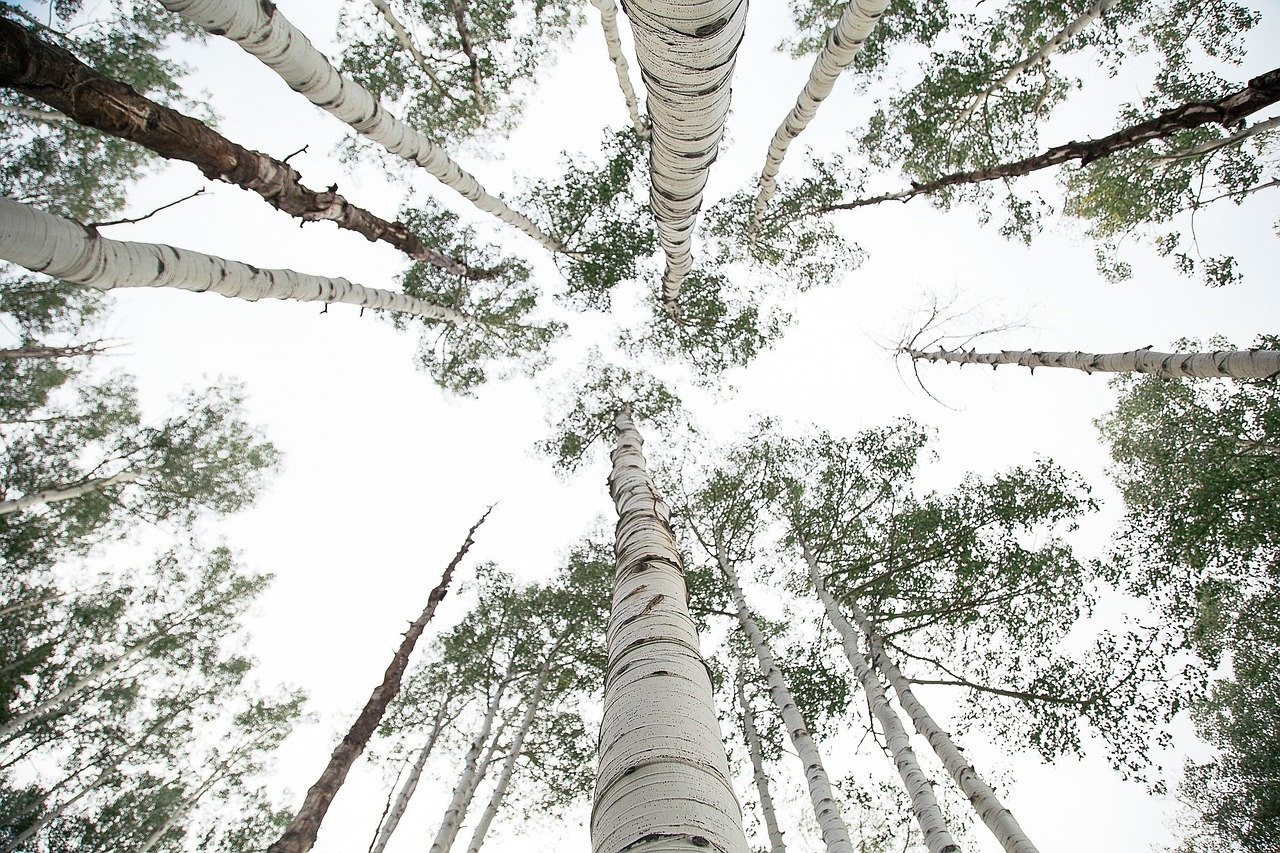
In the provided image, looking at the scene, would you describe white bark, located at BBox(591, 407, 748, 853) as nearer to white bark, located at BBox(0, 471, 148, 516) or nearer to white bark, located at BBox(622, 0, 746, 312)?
white bark, located at BBox(622, 0, 746, 312)

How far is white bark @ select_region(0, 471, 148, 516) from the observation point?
8.64m

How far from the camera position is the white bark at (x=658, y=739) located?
1403mm

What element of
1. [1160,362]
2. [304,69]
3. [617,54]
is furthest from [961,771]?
[617,54]

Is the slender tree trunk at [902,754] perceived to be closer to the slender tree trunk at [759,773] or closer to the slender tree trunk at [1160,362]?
the slender tree trunk at [759,773]

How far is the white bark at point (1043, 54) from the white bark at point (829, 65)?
3696mm

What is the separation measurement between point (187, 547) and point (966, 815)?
1662 cm

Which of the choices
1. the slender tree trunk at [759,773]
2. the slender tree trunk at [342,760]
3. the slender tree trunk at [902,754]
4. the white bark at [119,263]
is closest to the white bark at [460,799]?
the slender tree trunk at [342,760]

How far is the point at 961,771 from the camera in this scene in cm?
529

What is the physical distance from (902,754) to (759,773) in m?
3.44

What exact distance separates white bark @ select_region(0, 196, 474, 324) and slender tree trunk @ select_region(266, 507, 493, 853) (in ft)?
11.6

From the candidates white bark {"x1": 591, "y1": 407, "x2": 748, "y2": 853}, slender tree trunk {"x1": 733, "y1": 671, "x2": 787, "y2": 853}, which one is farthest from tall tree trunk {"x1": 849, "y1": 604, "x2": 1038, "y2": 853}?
white bark {"x1": 591, "y1": 407, "x2": 748, "y2": 853}

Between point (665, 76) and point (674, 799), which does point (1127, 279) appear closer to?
point (665, 76)

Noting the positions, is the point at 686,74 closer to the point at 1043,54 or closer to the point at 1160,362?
the point at 1160,362

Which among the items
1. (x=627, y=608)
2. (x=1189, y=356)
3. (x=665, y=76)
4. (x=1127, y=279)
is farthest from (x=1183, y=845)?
(x=665, y=76)
